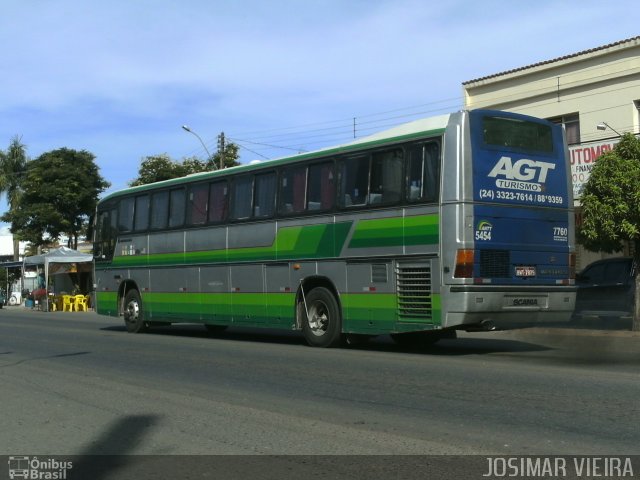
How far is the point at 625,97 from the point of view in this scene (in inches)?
856

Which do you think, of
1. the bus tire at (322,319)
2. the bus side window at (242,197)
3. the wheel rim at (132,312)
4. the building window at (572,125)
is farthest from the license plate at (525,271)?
the building window at (572,125)

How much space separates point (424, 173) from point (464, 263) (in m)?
1.63

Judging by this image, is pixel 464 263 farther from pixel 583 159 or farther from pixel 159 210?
pixel 583 159

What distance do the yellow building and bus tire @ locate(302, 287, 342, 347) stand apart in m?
10.1

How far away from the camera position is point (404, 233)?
11.7m

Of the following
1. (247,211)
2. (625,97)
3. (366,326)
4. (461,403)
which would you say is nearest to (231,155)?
(625,97)

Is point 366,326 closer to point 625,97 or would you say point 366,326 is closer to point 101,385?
point 101,385

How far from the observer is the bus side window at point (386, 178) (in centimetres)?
1188

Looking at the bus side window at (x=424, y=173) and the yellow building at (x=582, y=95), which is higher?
the yellow building at (x=582, y=95)

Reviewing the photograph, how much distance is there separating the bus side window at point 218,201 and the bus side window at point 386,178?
4.27 m

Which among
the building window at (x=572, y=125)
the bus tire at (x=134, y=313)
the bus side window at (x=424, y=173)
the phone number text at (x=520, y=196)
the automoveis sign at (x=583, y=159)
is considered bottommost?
the bus tire at (x=134, y=313)

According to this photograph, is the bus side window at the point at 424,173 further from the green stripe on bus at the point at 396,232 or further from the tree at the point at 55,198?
the tree at the point at 55,198

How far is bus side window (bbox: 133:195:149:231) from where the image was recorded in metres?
17.8

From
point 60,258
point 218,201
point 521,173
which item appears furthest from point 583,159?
point 60,258
